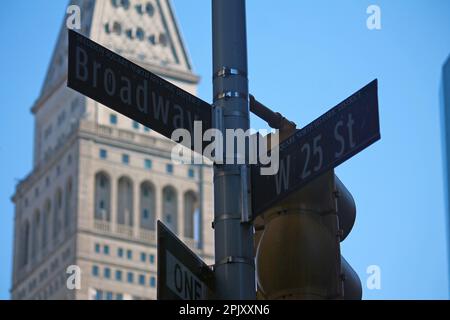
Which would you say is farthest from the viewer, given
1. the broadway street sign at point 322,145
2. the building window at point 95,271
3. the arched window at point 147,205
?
the arched window at point 147,205

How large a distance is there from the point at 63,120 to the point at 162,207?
1407 centimetres

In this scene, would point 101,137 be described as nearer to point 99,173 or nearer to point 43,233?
point 99,173

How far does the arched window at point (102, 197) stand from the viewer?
13225 cm

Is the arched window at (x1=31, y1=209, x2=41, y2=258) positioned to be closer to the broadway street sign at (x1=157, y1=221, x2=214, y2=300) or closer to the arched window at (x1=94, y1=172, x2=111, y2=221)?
the arched window at (x1=94, y1=172, x2=111, y2=221)

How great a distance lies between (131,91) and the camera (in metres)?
10.1

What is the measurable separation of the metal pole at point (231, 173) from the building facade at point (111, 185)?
382 ft

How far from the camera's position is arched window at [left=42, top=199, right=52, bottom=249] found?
137 m

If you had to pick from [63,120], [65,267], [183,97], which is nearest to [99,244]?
[65,267]

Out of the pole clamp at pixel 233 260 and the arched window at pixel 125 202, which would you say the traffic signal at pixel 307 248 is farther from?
the arched window at pixel 125 202

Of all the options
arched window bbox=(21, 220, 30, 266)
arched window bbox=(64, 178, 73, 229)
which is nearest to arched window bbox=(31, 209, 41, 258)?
arched window bbox=(21, 220, 30, 266)

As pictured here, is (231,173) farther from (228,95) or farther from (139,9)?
(139,9)

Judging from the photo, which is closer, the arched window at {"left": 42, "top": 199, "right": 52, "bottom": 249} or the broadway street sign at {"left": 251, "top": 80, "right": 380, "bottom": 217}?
the broadway street sign at {"left": 251, "top": 80, "right": 380, "bottom": 217}

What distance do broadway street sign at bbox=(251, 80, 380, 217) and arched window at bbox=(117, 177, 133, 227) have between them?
122662mm

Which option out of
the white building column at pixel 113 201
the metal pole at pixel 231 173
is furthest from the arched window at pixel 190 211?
the metal pole at pixel 231 173
